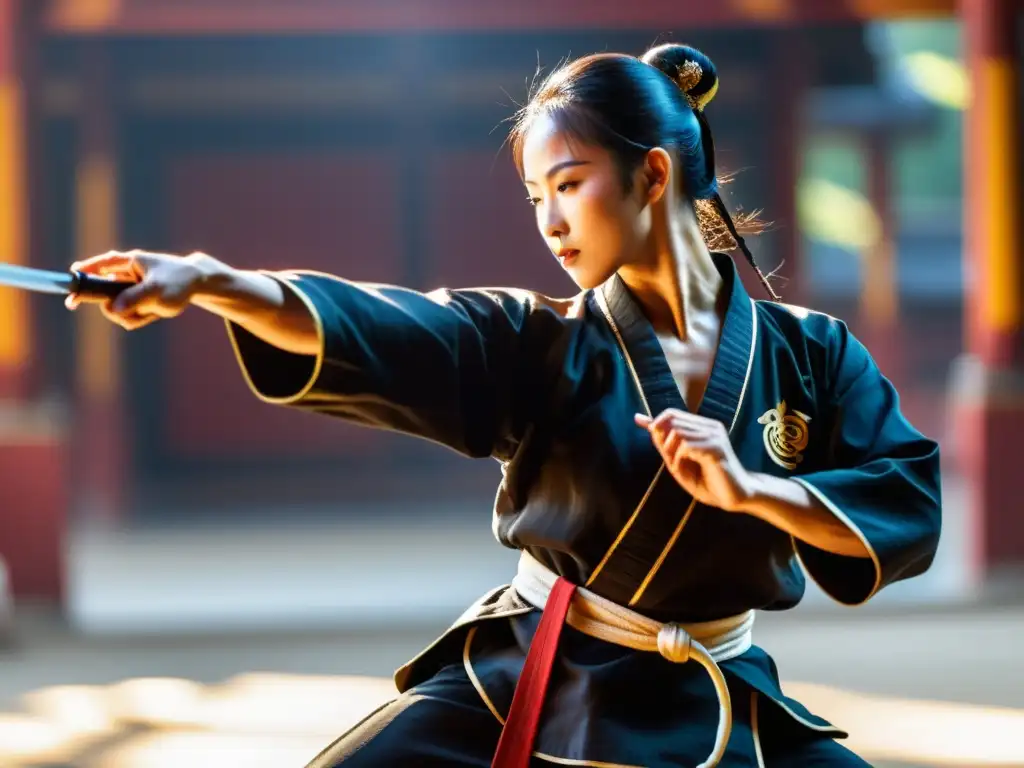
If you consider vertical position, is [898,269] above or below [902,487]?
above

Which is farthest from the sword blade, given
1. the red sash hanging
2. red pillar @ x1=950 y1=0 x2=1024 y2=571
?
red pillar @ x1=950 y1=0 x2=1024 y2=571

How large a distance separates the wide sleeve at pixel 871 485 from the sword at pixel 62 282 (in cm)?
80

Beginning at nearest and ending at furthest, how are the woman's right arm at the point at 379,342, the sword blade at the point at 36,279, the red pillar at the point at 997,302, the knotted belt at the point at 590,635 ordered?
the sword blade at the point at 36,279
the woman's right arm at the point at 379,342
the knotted belt at the point at 590,635
the red pillar at the point at 997,302

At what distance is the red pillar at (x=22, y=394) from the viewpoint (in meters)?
5.96

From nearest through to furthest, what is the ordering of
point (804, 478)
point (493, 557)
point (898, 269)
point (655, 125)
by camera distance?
point (804, 478) → point (655, 125) → point (493, 557) → point (898, 269)

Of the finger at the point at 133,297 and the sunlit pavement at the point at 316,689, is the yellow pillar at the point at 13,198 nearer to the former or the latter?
the sunlit pavement at the point at 316,689

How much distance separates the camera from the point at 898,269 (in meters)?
14.0

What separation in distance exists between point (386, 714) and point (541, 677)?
0.20 meters

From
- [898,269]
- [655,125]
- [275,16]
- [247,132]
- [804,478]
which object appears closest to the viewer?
[804,478]

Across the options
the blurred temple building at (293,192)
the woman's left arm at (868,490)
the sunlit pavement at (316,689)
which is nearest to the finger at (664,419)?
the woman's left arm at (868,490)

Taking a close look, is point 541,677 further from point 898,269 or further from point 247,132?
point 898,269

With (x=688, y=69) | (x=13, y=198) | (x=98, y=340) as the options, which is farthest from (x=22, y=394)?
(x=688, y=69)

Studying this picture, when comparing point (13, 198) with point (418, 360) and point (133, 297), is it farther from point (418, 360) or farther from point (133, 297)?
point (133, 297)

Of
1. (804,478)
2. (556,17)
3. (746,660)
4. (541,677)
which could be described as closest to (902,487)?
(804,478)
